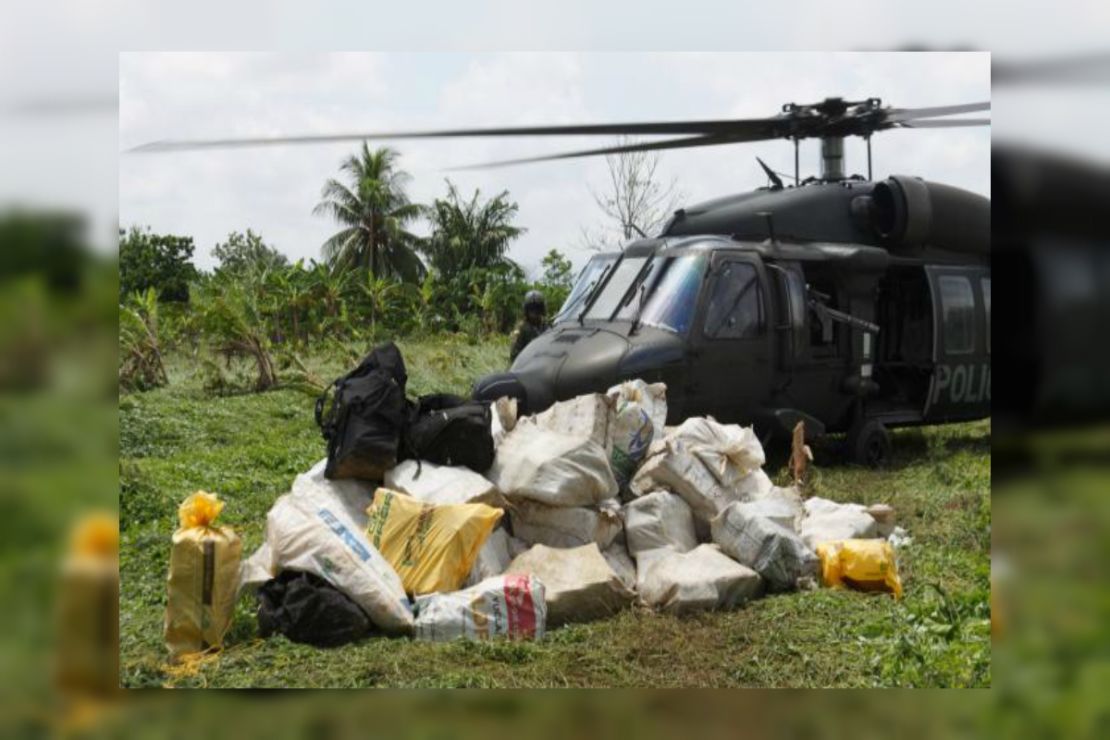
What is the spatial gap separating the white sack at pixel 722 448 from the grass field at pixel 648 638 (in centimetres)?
84

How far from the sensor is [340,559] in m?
4.46

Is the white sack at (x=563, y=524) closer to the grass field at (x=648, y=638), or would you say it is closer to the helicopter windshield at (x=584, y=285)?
the grass field at (x=648, y=638)

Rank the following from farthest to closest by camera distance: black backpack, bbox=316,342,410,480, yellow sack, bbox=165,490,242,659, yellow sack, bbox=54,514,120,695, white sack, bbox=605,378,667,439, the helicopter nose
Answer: the helicopter nose, white sack, bbox=605,378,667,439, black backpack, bbox=316,342,410,480, yellow sack, bbox=165,490,242,659, yellow sack, bbox=54,514,120,695

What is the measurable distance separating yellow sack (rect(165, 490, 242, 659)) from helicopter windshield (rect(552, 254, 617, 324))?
9.93 ft

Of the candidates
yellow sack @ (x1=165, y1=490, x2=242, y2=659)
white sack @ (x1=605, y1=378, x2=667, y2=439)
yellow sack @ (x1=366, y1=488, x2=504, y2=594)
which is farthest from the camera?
white sack @ (x1=605, y1=378, x2=667, y2=439)

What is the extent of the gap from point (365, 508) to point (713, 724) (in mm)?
A: 1932

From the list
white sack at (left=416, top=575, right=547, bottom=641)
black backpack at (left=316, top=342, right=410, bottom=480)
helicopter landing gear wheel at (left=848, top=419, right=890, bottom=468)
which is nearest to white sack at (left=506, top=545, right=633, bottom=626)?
white sack at (left=416, top=575, right=547, bottom=641)

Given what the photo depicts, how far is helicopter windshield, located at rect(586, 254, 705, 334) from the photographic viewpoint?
264 inches

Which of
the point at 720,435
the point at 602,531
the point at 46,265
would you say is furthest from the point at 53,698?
the point at 720,435

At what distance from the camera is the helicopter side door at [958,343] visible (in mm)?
7875

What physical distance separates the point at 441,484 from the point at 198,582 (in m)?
1.07

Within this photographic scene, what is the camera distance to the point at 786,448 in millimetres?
7043

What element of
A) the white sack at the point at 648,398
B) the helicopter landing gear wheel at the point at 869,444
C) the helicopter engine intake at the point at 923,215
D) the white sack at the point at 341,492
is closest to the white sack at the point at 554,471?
the white sack at the point at 648,398

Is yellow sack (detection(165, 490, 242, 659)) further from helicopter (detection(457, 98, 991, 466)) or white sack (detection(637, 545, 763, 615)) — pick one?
helicopter (detection(457, 98, 991, 466))
